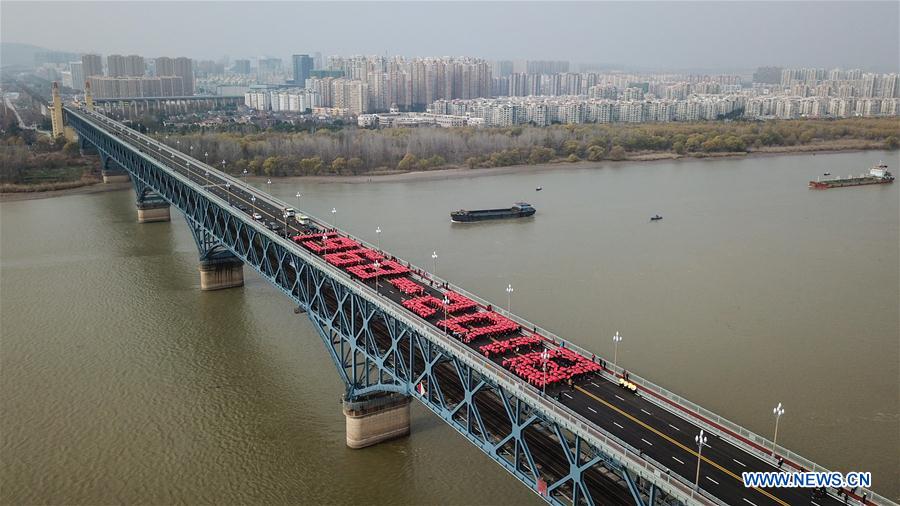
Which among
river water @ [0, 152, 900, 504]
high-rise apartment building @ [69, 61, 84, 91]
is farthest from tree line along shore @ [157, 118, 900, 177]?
high-rise apartment building @ [69, 61, 84, 91]

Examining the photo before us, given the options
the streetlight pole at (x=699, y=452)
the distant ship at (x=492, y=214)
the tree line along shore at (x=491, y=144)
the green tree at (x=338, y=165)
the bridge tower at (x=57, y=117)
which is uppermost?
the bridge tower at (x=57, y=117)

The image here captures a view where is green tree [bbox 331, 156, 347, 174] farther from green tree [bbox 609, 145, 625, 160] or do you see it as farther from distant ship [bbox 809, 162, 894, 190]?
distant ship [bbox 809, 162, 894, 190]

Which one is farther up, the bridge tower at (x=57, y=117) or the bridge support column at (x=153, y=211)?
the bridge tower at (x=57, y=117)

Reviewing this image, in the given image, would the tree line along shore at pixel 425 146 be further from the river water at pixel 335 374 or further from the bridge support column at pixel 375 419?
the bridge support column at pixel 375 419

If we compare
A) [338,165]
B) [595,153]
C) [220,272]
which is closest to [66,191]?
[338,165]

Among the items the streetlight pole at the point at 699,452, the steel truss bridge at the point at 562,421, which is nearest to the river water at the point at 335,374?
the steel truss bridge at the point at 562,421

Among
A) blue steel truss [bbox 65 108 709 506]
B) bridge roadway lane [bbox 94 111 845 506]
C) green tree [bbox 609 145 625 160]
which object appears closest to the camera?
bridge roadway lane [bbox 94 111 845 506]

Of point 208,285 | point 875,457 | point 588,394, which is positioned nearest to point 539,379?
point 588,394
